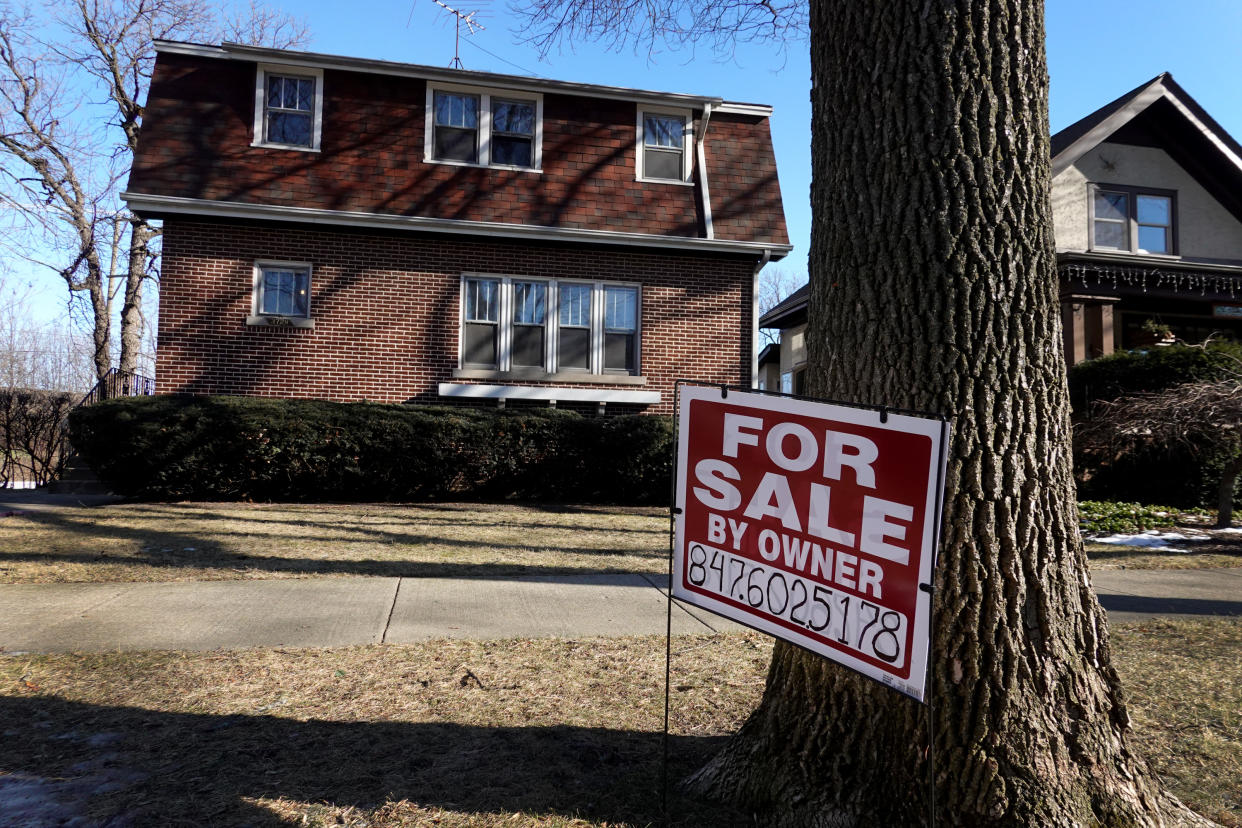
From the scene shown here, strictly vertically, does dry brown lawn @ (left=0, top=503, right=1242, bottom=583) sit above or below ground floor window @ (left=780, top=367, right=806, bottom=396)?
below

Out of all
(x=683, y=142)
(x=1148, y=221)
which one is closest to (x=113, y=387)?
(x=683, y=142)

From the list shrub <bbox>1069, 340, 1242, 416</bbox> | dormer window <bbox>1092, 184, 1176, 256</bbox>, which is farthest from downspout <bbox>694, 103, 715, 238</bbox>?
dormer window <bbox>1092, 184, 1176, 256</bbox>

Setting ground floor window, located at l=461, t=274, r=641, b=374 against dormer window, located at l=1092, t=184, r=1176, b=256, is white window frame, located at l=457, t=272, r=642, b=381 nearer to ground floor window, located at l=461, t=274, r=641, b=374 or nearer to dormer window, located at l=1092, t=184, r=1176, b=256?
ground floor window, located at l=461, t=274, r=641, b=374

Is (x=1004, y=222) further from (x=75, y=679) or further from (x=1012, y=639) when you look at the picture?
(x=75, y=679)

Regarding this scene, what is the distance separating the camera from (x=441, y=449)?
11.8m

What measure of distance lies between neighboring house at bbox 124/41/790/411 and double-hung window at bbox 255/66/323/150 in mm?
38

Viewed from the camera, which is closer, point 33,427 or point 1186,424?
point 1186,424

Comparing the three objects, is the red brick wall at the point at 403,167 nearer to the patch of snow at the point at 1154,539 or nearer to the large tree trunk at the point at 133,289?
the patch of snow at the point at 1154,539

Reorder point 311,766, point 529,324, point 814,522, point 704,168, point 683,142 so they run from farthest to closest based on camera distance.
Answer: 1. point 683,142
2. point 704,168
3. point 529,324
4. point 311,766
5. point 814,522

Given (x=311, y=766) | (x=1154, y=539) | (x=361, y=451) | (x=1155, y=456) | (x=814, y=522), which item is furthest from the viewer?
(x=1155, y=456)

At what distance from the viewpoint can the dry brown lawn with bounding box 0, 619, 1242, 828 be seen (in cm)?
275

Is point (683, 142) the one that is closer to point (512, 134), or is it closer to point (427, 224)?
point (512, 134)

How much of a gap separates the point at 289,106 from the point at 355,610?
37.4 ft

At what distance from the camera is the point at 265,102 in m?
13.6
